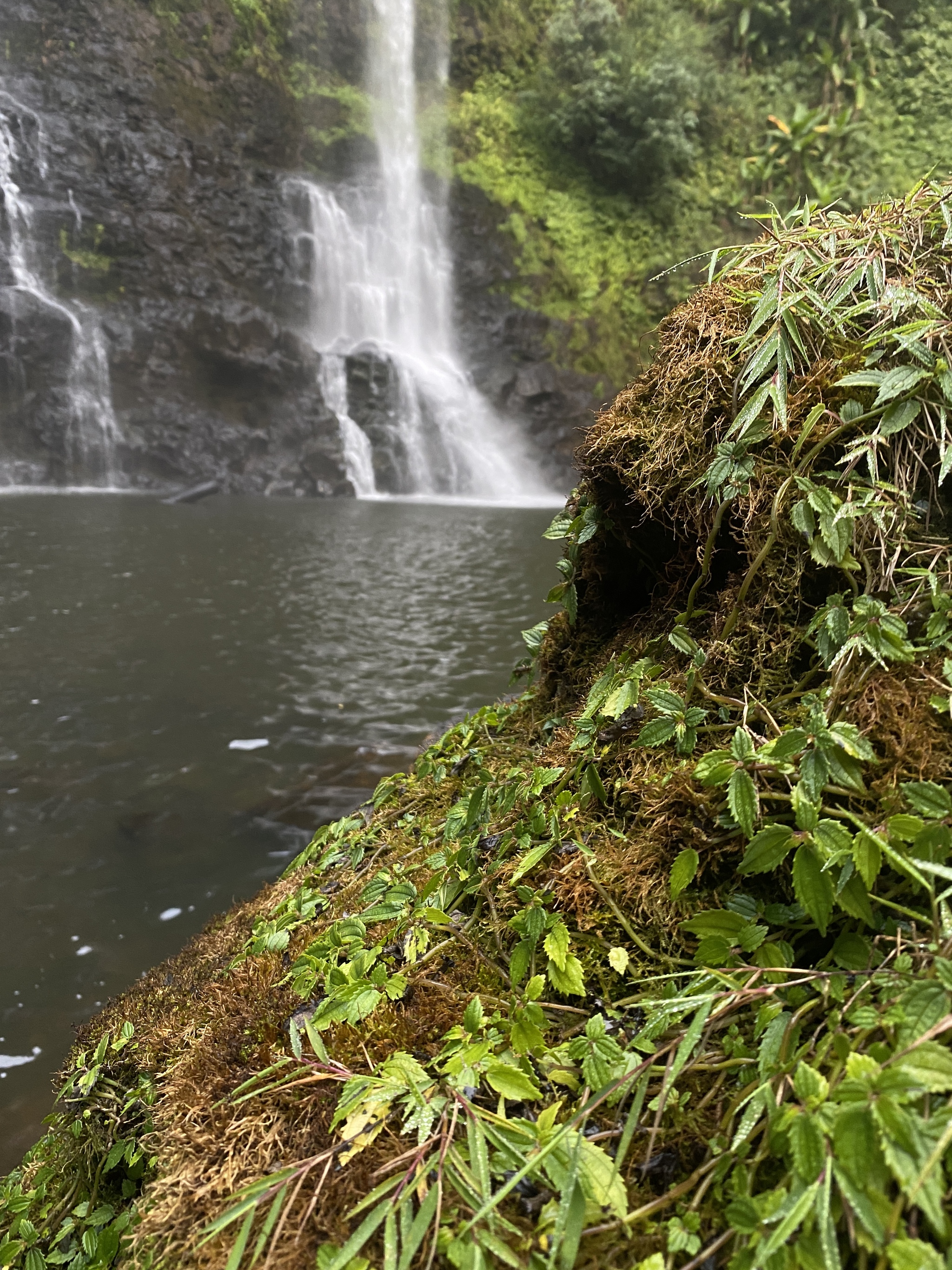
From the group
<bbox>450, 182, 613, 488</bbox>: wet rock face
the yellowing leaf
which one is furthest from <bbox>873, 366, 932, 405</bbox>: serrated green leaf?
<bbox>450, 182, 613, 488</bbox>: wet rock face

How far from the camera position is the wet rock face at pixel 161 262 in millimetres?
18953

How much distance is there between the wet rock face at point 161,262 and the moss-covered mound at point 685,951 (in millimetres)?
18193

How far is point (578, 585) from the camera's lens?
2289mm

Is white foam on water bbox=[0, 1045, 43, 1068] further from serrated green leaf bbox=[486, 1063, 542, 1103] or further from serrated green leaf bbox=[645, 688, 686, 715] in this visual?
serrated green leaf bbox=[645, 688, 686, 715]

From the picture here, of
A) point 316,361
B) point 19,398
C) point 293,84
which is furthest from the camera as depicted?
point 293,84

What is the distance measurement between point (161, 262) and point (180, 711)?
1899cm

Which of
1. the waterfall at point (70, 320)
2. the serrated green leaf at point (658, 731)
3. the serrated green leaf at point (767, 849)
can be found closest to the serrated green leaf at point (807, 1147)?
the serrated green leaf at point (767, 849)

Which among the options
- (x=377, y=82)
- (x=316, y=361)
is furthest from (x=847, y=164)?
(x=316, y=361)

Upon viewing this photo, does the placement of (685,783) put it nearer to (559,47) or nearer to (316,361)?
(316,361)

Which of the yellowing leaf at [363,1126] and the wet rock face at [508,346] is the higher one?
the wet rock face at [508,346]

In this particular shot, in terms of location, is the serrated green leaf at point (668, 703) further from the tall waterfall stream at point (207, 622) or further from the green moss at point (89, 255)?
the green moss at point (89, 255)

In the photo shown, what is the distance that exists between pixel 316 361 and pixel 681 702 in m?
21.9

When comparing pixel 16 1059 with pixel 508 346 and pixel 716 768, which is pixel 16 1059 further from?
pixel 508 346

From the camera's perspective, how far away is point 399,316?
23.6m
